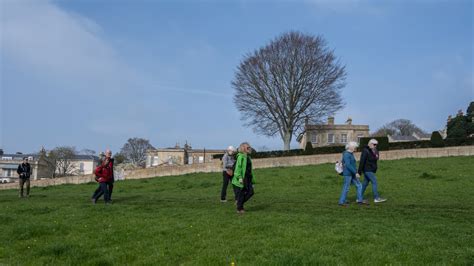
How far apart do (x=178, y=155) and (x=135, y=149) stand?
16.0 metres

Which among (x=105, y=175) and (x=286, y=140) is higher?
(x=286, y=140)

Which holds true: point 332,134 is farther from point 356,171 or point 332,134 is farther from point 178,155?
point 356,171

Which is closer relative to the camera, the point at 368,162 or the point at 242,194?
the point at 242,194

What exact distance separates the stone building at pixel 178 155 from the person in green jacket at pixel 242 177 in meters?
79.9

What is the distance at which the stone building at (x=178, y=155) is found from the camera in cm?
9388

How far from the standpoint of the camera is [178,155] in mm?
95312

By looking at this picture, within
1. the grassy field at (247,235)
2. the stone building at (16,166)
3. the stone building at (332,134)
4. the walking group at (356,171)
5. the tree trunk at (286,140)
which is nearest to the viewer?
the grassy field at (247,235)

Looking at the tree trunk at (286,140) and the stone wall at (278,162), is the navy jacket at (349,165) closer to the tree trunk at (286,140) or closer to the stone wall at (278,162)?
the stone wall at (278,162)

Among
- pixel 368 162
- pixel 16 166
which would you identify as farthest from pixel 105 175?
pixel 16 166

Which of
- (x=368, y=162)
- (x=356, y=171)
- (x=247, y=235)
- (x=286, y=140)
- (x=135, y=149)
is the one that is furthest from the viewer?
(x=135, y=149)

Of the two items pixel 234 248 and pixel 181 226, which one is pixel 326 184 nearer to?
pixel 181 226

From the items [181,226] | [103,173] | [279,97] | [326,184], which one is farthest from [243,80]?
[181,226]

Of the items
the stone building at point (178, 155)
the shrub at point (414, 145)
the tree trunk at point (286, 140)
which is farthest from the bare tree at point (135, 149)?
the shrub at point (414, 145)

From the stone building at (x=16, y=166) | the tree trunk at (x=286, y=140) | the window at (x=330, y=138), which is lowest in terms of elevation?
the stone building at (x=16, y=166)
